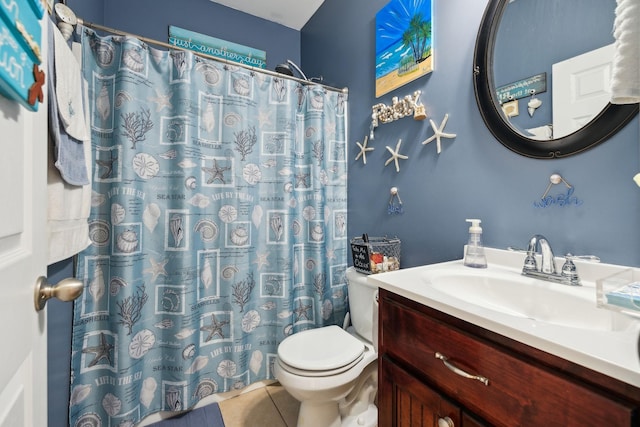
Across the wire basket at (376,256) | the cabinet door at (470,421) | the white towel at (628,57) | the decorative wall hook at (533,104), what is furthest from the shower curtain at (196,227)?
the white towel at (628,57)

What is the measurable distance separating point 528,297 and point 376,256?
0.66m

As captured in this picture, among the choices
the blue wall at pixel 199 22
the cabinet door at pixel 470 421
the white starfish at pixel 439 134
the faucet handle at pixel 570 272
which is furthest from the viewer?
the blue wall at pixel 199 22

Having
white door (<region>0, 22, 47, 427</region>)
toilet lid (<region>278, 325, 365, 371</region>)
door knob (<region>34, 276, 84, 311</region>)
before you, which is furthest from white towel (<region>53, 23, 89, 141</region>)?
toilet lid (<region>278, 325, 365, 371</region>)

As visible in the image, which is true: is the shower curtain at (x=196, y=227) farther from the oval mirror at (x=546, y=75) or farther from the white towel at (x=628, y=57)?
the white towel at (x=628, y=57)

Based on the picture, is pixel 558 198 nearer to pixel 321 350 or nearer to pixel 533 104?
pixel 533 104

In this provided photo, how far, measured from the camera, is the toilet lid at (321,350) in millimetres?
1145

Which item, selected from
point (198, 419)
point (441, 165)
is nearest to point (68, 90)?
point (441, 165)

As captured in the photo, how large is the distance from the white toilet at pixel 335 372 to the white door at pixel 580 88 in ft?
2.98

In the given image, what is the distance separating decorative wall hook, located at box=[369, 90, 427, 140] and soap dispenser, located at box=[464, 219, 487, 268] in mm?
609

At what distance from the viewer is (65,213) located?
0.98m

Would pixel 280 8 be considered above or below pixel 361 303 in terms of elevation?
above

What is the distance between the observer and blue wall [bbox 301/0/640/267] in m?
0.82

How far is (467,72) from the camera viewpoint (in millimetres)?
1173

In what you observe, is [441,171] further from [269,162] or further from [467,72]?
[269,162]
